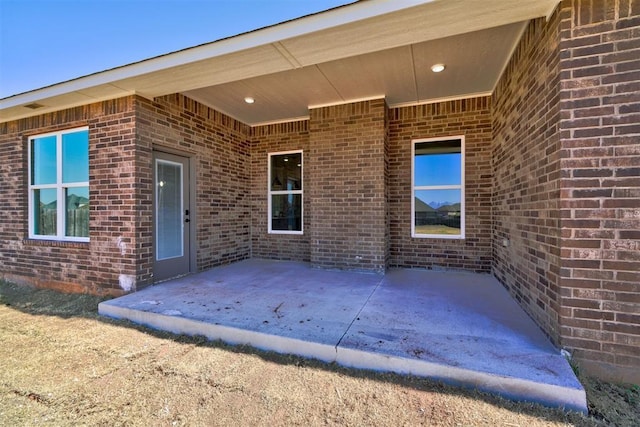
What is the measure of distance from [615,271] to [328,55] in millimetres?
3300

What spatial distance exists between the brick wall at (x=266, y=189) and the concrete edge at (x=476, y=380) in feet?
13.3

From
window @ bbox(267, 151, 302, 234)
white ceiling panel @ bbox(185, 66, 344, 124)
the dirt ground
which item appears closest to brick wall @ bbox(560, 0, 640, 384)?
the dirt ground

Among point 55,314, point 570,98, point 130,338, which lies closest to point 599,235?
point 570,98

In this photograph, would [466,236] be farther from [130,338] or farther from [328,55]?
[130,338]

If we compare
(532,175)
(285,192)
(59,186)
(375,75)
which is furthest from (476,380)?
(59,186)

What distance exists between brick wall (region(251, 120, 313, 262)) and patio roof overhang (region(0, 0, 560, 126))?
799 mm

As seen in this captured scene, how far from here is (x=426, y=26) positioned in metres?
2.71

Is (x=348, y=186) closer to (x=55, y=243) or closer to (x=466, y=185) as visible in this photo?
(x=466, y=185)

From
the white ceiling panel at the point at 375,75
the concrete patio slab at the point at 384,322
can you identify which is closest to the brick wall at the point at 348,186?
the white ceiling panel at the point at 375,75

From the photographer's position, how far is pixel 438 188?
548cm

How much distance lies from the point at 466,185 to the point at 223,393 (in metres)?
5.01

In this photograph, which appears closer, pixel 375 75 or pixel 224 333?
pixel 224 333

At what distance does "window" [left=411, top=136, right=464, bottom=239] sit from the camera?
5355 millimetres

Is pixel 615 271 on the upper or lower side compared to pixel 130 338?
upper
